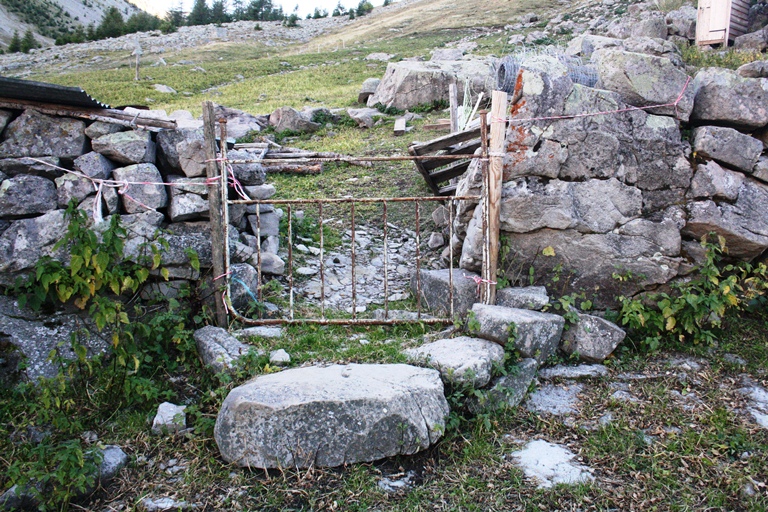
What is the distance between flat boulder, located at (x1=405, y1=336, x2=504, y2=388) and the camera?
404 centimetres

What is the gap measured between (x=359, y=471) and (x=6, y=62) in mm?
39017

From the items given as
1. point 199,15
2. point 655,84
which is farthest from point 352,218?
point 199,15

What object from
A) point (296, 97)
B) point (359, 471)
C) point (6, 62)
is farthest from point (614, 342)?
point (6, 62)

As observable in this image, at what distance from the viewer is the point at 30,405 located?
157 inches

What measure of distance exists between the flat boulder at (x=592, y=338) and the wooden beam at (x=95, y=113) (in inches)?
153

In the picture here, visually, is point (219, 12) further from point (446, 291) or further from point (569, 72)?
point (446, 291)

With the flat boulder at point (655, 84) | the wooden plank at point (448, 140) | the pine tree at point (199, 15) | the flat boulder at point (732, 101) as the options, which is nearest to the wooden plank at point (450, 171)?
the wooden plank at point (448, 140)

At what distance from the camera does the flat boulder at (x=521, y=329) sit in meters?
4.37

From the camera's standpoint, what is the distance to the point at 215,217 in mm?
A: 4832

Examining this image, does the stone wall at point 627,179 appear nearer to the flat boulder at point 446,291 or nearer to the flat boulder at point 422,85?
the flat boulder at point 446,291

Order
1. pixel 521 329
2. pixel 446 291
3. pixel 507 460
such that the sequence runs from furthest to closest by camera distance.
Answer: pixel 446 291
pixel 521 329
pixel 507 460

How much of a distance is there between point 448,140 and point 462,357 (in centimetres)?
310

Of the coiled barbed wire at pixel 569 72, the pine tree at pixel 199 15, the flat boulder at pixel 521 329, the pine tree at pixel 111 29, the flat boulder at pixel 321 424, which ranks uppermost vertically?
the pine tree at pixel 199 15

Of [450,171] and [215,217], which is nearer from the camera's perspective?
[215,217]
